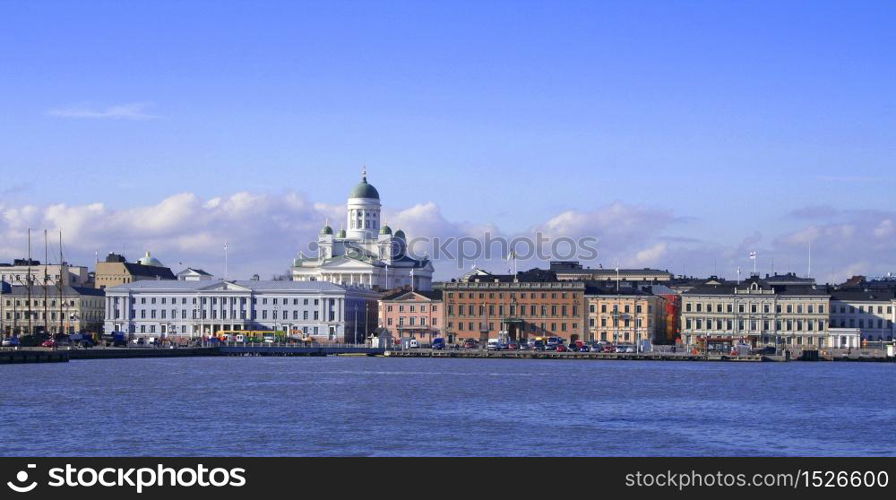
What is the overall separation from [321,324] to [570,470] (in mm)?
111966

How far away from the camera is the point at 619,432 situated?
4266cm

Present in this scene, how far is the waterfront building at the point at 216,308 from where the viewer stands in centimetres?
14325

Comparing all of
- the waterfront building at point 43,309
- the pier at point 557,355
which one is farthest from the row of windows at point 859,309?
the waterfront building at point 43,309

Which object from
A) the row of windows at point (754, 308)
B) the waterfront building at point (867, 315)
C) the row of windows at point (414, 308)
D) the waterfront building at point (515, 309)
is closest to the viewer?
the row of windows at point (754, 308)

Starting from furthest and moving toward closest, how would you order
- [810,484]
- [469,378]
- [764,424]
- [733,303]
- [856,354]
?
[733,303] → [856,354] → [469,378] → [764,424] → [810,484]

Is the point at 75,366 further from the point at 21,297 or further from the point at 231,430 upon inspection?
the point at 21,297

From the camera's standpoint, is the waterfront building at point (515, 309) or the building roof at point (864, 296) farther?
the waterfront building at point (515, 309)

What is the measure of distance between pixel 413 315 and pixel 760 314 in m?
30.9

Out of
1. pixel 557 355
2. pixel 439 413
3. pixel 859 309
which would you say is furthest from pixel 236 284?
pixel 439 413

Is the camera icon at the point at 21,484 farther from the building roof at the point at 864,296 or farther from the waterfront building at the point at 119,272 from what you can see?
the waterfront building at the point at 119,272

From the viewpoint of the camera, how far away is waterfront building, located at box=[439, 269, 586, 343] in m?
132

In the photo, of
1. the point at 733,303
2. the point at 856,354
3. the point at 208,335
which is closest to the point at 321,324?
the point at 208,335

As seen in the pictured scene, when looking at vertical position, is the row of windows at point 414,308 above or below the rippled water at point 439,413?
above

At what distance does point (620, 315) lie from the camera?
13038 centimetres
